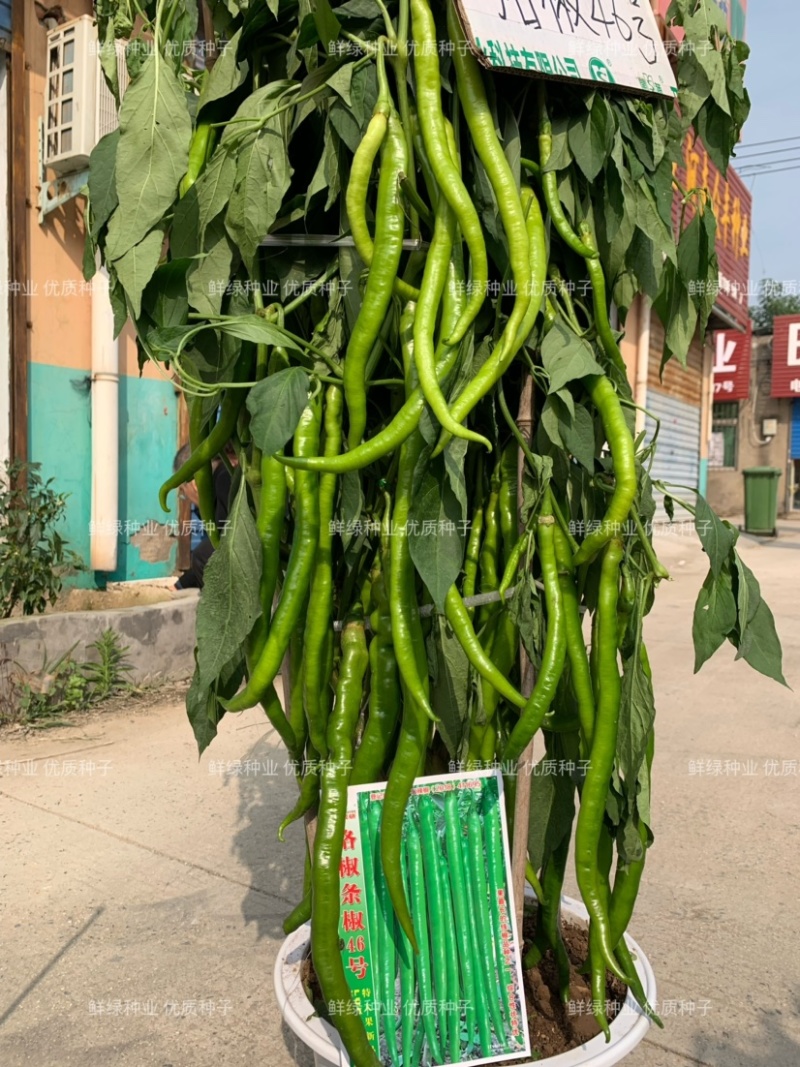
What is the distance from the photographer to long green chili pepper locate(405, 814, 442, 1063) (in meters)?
1.45

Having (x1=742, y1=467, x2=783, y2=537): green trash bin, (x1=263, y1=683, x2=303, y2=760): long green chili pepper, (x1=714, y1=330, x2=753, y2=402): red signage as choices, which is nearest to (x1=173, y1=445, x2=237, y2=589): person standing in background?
(x1=263, y1=683, x2=303, y2=760): long green chili pepper

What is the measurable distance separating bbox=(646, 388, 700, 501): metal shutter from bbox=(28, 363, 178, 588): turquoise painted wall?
6.63 metres

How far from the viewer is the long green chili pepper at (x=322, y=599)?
134 cm

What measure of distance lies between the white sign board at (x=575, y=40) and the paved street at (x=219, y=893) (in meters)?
1.95

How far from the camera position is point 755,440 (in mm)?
21266

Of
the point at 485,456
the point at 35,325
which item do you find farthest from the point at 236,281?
the point at 35,325

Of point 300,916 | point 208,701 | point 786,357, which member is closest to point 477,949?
point 300,916

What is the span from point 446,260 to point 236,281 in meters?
0.34

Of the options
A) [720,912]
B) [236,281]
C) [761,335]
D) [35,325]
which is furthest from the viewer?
[761,335]

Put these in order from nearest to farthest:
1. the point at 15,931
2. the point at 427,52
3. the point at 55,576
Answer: the point at 427,52, the point at 15,931, the point at 55,576

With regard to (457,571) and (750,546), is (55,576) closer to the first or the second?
(457,571)

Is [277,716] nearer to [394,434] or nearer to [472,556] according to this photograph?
[472,556]

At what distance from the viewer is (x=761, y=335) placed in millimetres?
23141

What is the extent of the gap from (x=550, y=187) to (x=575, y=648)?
69cm
